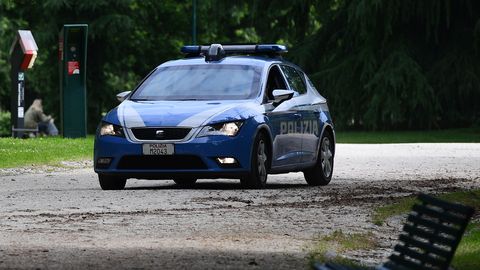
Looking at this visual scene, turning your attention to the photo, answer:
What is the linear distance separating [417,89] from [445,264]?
36.9 meters

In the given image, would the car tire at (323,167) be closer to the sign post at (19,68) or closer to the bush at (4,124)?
the sign post at (19,68)

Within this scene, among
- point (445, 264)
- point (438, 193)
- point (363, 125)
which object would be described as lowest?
point (363, 125)

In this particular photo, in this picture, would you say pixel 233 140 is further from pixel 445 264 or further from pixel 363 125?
pixel 363 125

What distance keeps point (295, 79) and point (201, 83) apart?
1.80 m

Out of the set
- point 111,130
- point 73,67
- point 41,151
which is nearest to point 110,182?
point 111,130

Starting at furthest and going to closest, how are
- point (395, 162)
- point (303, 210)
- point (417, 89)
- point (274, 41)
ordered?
1. point (274, 41)
2. point (417, 89)
3. point (395, 162)
4. point (303, 210)

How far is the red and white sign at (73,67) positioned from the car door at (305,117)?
16479mm

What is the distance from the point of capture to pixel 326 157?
21281 millimetres

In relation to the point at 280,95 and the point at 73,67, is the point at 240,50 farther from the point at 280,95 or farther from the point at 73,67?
the point at 73,67

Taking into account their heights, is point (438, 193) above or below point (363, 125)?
above

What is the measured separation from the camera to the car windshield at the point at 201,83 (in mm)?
19562

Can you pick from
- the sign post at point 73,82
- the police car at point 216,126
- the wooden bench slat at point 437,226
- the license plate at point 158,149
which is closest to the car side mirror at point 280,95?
the police car at point 216,126

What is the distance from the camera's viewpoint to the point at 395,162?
91.1ft

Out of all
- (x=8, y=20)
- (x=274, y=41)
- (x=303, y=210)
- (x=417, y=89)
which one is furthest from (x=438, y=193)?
(x=8, y=20)
